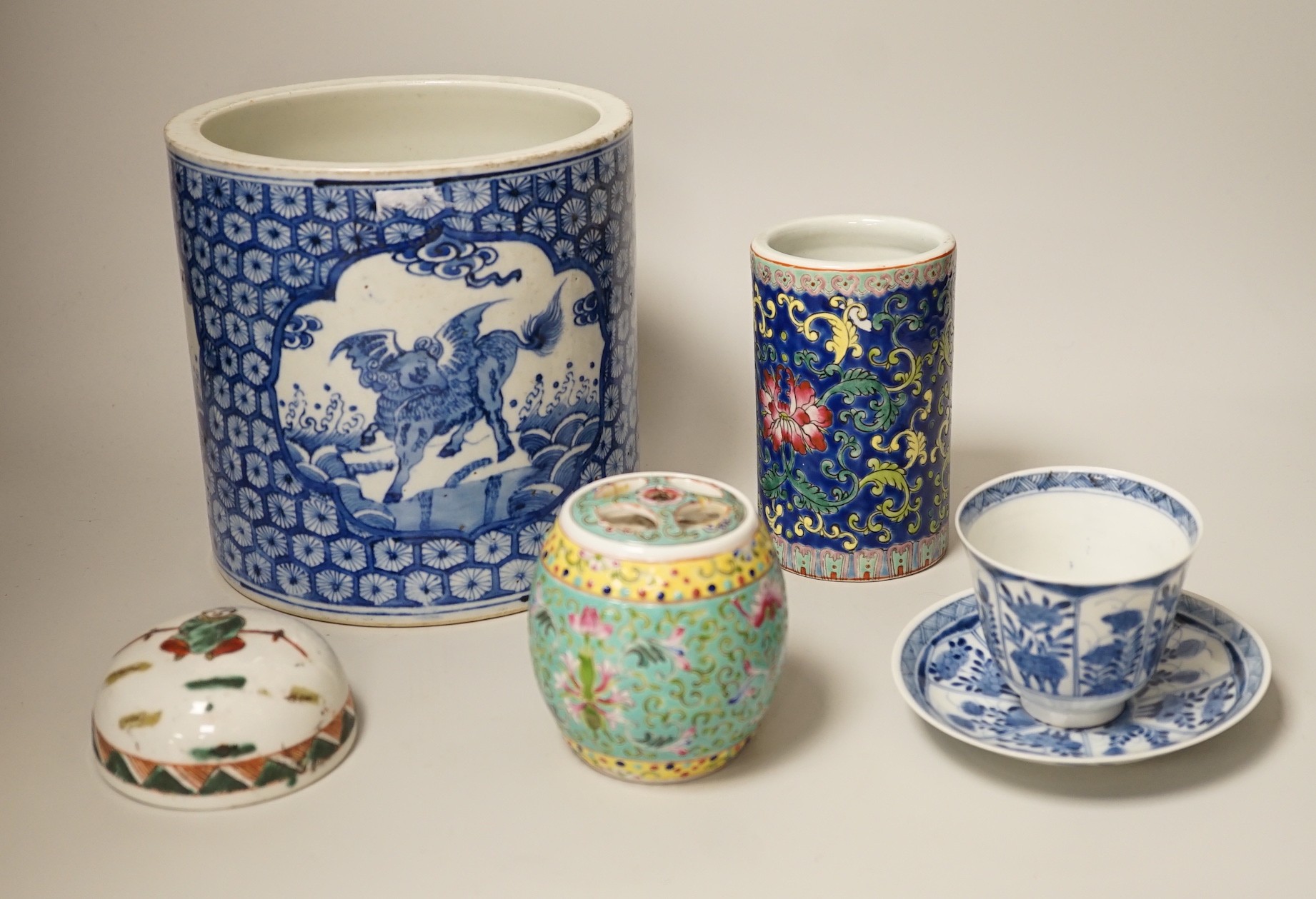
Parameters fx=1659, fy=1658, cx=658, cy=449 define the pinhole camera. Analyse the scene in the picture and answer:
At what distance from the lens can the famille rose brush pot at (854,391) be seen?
4.60ft

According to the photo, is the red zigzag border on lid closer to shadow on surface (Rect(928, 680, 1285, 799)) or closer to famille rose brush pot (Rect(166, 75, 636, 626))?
famille rose brush pot (Rect(166, 75, 636, 626))

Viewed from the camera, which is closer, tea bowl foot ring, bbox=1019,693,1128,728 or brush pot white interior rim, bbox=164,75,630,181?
tea bowl foot ring, bbox=1019,693,1128,728

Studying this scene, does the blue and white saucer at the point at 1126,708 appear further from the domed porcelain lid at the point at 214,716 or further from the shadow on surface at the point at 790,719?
the domed porcelain lid at the point at 214,716

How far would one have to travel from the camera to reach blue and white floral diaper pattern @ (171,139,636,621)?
1.31m

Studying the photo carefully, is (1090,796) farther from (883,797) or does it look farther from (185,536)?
(185,536)

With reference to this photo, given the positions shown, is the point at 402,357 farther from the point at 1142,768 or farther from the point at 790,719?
the point at 1142,768

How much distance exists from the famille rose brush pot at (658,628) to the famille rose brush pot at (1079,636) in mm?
149

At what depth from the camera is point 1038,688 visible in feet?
3.84

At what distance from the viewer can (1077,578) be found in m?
1.22

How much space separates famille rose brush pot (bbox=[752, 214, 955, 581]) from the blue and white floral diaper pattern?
0.49 ft

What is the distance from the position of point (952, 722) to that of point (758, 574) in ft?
0.66

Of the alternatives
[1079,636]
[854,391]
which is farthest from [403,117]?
[1079,636]

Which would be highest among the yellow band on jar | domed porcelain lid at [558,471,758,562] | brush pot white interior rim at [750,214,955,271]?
brush pot white interior rim at [750,214,955,271]

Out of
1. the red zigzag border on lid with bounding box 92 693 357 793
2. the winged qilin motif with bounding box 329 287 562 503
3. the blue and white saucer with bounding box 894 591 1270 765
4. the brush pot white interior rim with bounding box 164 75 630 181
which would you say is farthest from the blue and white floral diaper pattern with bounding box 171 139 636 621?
the blue and white saucer with bounding box 894 591 1270 765
